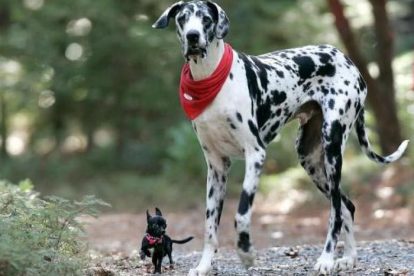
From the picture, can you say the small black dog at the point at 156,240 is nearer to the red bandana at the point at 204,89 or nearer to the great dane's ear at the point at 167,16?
the red bandana at the point at 204,89

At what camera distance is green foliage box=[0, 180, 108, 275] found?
5555mm

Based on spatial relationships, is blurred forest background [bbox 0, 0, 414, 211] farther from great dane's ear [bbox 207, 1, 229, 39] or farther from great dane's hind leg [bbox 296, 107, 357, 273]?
great dane's ear [bbox 207, 1, 229, 39]

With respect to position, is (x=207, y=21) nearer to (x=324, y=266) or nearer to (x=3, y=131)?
(x=324, y=266)

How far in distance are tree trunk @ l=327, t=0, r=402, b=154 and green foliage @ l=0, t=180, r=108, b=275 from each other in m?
8.78

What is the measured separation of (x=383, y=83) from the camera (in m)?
15.7

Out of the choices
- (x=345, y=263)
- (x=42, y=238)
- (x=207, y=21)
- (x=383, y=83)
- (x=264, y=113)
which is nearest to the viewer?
(x=42, y=238)

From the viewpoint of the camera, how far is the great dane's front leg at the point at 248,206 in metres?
6.59

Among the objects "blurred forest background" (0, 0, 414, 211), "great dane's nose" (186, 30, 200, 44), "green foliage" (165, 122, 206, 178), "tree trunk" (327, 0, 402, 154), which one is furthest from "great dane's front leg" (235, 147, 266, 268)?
"green foliage" (165, 122, 206, 178)

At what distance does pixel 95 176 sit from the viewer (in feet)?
66.3

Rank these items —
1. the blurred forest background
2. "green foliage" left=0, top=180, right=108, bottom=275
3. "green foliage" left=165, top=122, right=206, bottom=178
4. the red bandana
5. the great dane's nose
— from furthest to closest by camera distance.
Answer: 1. "green foliage" left=165, top=122, right=206, bottom=178
2. the blurred forest background
3. the red bandana
4. the great dane's nose
5. "green foliage" left=0, top=180, right=108, bottom=275

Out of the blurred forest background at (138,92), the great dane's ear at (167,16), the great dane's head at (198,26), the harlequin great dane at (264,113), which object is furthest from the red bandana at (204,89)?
the blurred forest background at (138,92)

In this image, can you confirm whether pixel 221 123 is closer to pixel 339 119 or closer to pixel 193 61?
pixel 193 61

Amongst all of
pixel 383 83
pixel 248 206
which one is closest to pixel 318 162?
pixel 248 206

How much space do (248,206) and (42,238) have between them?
64.6 inches
